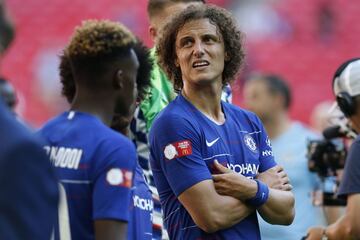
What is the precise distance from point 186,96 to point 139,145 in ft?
2.45

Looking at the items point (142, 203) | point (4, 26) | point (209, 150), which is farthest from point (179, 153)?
point (4, 26)

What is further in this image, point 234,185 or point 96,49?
point 234,185

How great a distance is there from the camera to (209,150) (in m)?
4.54

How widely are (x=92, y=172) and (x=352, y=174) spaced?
73.4 inches

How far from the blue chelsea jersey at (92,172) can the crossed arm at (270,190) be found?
0.88 metres

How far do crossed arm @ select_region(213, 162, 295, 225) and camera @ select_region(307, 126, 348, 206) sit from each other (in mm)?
1829

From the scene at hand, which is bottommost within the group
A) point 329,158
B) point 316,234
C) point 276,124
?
point 316,234

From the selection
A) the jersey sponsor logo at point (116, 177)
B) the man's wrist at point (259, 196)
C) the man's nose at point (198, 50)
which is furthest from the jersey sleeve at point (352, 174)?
the jersey sponsor logo at point (116, 177)

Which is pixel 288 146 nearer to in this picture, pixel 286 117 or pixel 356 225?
pixel 286 117

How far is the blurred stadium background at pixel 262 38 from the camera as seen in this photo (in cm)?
1546

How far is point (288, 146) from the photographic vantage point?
8.33 meters

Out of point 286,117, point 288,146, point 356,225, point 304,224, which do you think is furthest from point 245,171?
point 286,117

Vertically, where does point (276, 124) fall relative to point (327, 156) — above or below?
above

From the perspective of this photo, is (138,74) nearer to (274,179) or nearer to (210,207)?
Result: (210,207)
